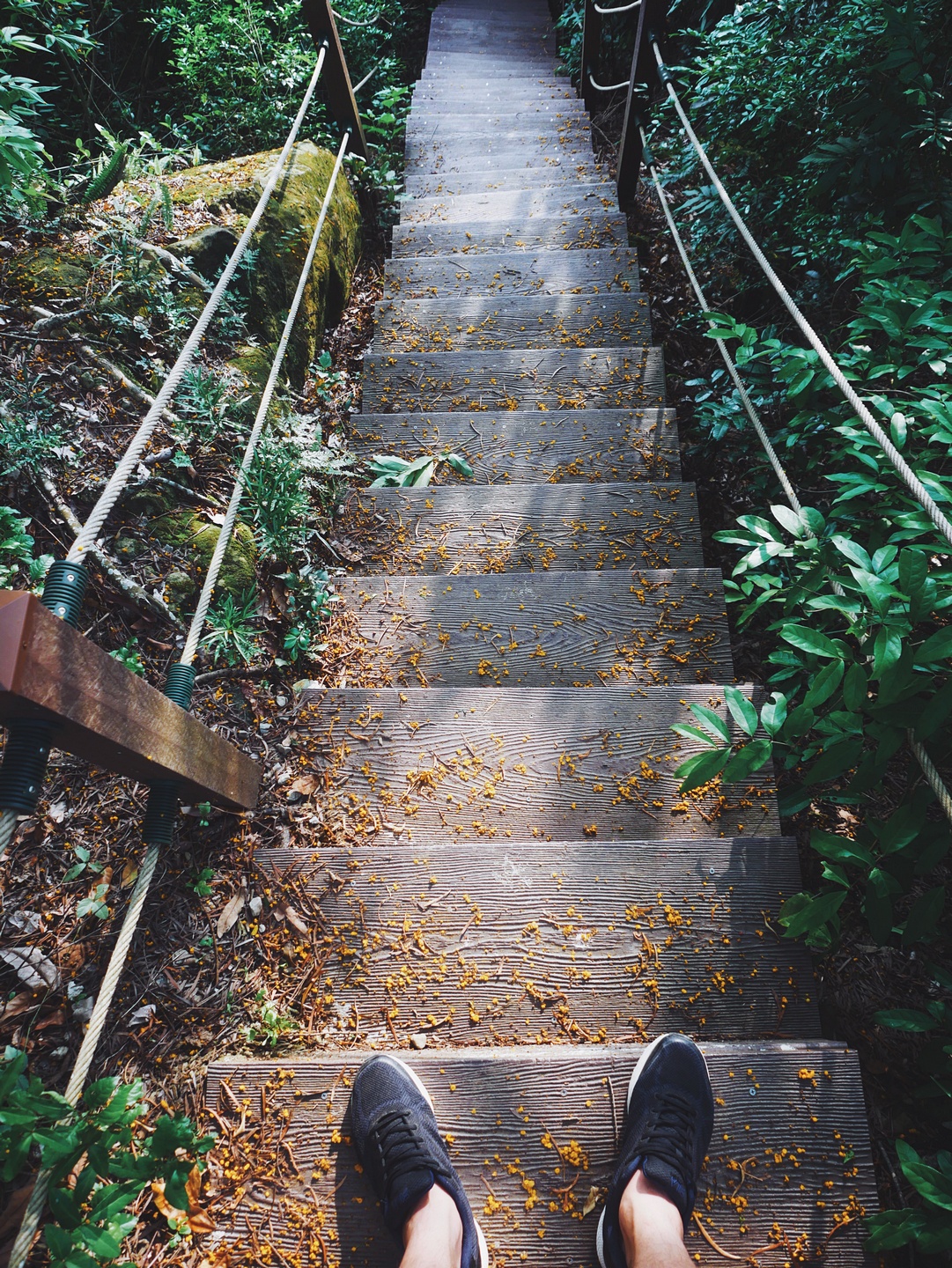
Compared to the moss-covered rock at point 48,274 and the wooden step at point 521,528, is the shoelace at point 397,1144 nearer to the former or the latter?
the wooden step at point 521,528

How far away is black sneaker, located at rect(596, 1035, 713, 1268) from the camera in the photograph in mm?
A: 1154

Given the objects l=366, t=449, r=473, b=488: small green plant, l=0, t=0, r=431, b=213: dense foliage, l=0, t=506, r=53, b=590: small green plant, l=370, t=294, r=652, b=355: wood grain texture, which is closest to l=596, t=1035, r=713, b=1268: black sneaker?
l=0, t=506, r=53, b=590: small green plant

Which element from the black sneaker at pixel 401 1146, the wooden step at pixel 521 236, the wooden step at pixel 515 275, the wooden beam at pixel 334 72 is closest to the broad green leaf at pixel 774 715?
the black sneaker at pixel 401 1146

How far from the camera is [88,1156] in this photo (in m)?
0.78

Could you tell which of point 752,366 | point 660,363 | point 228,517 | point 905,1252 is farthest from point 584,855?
point 660,363

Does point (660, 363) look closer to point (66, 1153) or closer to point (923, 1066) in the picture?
point (923, 1066)

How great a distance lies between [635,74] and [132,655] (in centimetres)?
322

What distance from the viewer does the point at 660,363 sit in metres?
2.56

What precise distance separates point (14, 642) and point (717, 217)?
2994 mm

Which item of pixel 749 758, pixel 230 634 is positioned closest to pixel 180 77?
pixel 230 634

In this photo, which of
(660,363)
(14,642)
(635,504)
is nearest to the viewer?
(14,642)

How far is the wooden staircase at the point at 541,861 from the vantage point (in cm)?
118

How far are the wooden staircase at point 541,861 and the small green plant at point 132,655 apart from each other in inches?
16.6

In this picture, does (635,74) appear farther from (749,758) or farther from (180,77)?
(749,758)
